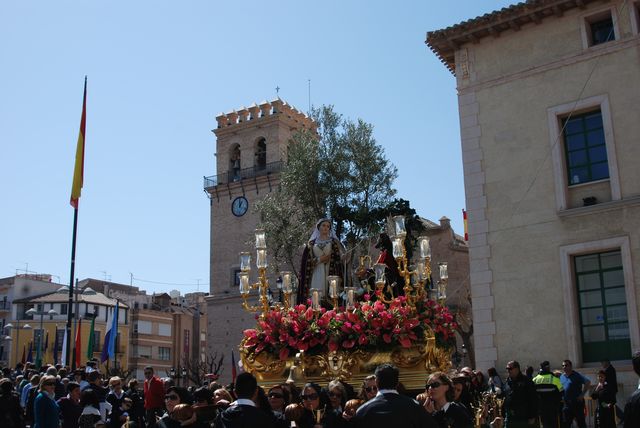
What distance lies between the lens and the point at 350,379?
424 inches

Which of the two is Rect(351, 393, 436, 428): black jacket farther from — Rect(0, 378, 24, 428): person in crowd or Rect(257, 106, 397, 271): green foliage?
Rect(257, 106, 397, 271): green foliage

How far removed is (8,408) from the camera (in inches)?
413

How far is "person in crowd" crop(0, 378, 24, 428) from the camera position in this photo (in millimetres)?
10430

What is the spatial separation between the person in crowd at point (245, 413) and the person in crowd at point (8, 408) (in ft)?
18.6

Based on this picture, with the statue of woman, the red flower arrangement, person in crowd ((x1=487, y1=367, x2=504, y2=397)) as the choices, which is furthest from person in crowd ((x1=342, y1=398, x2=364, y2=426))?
the statue of woman

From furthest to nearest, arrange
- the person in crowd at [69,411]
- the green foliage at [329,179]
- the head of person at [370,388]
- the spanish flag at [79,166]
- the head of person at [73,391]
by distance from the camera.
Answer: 1. the green foliage at [329,179]
2. the spanish flag at [79,166]
3. the head of person at [73,391]
4. the person in crowd at [69,411]
5. the head of person at [370,388]

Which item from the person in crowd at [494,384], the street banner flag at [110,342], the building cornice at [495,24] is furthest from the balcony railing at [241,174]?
the person in crowd at [494,384]

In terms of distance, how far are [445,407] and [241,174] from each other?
4467cm

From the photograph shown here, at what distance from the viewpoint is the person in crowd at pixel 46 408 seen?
10141 mm

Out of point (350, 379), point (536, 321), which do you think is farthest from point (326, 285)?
point (536, 321)

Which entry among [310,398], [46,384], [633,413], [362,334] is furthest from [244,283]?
[633,413]

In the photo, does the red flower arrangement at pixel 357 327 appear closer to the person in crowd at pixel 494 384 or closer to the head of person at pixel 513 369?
the head of person at pixel 513 369

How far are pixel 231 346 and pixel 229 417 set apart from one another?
43.4 m

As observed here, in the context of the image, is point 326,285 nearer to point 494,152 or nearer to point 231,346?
point 494,152
